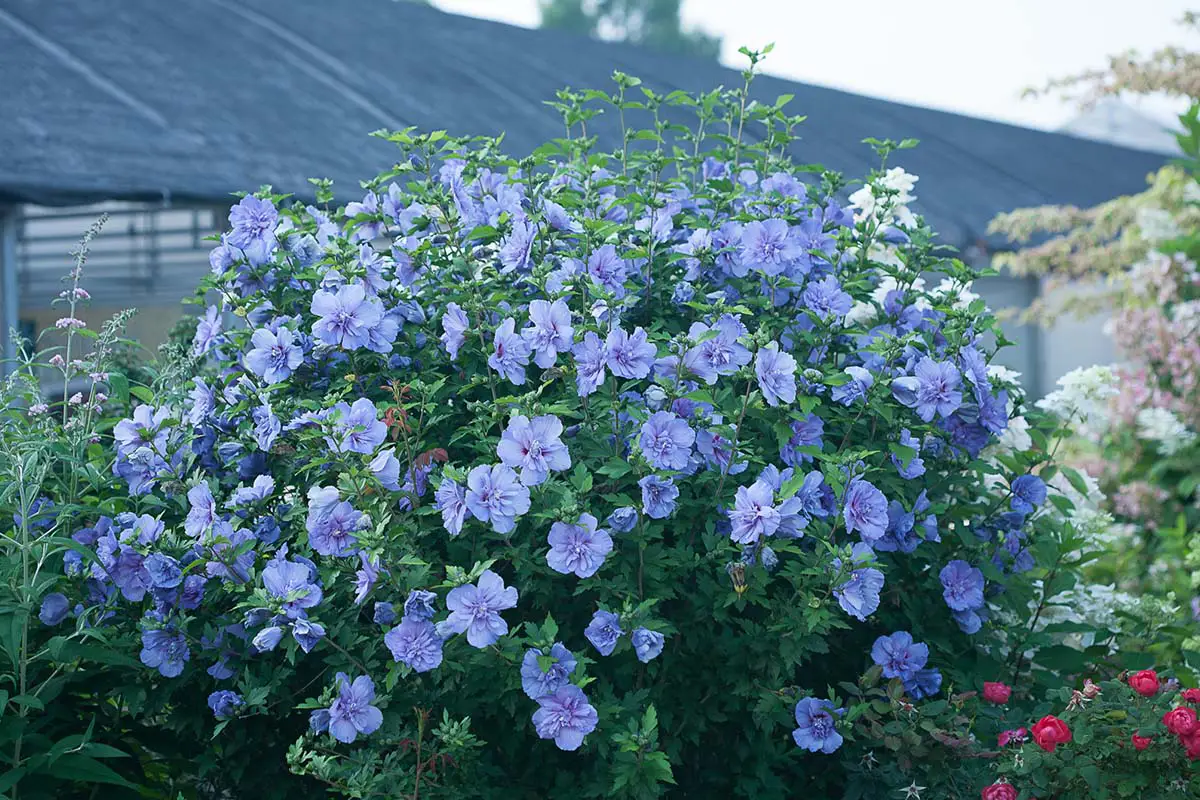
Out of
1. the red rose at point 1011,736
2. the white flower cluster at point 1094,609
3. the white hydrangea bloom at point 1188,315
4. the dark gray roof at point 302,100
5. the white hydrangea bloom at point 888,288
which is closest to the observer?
the red rose at point 1011,736

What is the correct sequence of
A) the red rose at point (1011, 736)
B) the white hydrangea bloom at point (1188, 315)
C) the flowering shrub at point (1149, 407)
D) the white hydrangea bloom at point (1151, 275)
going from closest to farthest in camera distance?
the red rose at point (1011, 736), the flowering shrub at point (1149, 407), the white hydrangea bloom at point (1188, 315), the white hydrangea bloom at point (1151, 275)

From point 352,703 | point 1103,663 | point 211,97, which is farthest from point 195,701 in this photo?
point 211,97

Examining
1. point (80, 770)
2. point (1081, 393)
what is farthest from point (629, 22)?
point (80, 770)

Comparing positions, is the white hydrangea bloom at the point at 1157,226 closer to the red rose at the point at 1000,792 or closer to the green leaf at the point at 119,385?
the red rose at the point at 1000,792

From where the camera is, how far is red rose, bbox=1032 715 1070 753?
2086 millimetres

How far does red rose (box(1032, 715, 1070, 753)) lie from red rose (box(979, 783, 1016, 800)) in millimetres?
92

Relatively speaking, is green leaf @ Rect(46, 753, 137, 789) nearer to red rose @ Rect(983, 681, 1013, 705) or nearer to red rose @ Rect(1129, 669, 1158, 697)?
red rose @ Rect(983, 681, 1013, 705)

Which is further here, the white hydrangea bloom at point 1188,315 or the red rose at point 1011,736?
the white hydrangea bloom at point 1188,315

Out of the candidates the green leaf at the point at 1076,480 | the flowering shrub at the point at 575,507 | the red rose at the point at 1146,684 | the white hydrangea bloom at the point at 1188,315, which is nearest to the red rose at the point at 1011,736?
the flowering shrub at the point at 575,507

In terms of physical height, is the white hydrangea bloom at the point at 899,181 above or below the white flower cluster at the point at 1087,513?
above

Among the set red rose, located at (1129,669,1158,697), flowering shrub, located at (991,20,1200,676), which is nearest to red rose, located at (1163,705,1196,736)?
red rose, located at (1129,669,1158,697)

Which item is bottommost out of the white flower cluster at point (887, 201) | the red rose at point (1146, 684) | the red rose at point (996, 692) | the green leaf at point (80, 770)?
the green leaf at point (80, 770)

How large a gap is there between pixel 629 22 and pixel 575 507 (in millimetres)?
31642

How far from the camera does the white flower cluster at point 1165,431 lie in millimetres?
4605
